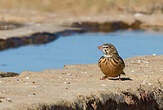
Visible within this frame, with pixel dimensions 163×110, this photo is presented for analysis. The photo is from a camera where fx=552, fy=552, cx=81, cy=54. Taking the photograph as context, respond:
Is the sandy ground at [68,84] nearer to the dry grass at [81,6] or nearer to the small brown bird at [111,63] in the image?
the small brown bird at [111,63]

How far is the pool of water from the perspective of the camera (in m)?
15.6

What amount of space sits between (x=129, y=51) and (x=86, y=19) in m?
11.5

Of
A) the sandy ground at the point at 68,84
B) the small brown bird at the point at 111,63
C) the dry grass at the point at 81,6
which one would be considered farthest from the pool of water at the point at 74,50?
the dry grass at the point at 81,6

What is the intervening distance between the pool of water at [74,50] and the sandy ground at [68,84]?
10.7 feet

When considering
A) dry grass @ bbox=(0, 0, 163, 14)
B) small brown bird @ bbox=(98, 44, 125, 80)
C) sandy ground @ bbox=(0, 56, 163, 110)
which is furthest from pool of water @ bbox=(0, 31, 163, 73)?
dry grass @ bbox=(0, 0, 163, 14)

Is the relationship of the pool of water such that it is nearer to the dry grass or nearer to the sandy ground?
the sandy ground

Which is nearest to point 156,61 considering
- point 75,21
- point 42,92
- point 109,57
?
point 109,57

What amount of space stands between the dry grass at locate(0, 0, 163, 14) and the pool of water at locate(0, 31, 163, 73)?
8868 millimetres

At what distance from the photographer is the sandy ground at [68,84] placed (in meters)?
7.85

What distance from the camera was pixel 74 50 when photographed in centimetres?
1870

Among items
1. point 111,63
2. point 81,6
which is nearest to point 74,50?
point 111,63

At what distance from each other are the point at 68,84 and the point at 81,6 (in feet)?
81.5

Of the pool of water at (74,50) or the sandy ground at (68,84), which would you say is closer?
the sandy ground at (68,84)

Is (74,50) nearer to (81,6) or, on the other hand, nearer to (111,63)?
(111,63)
